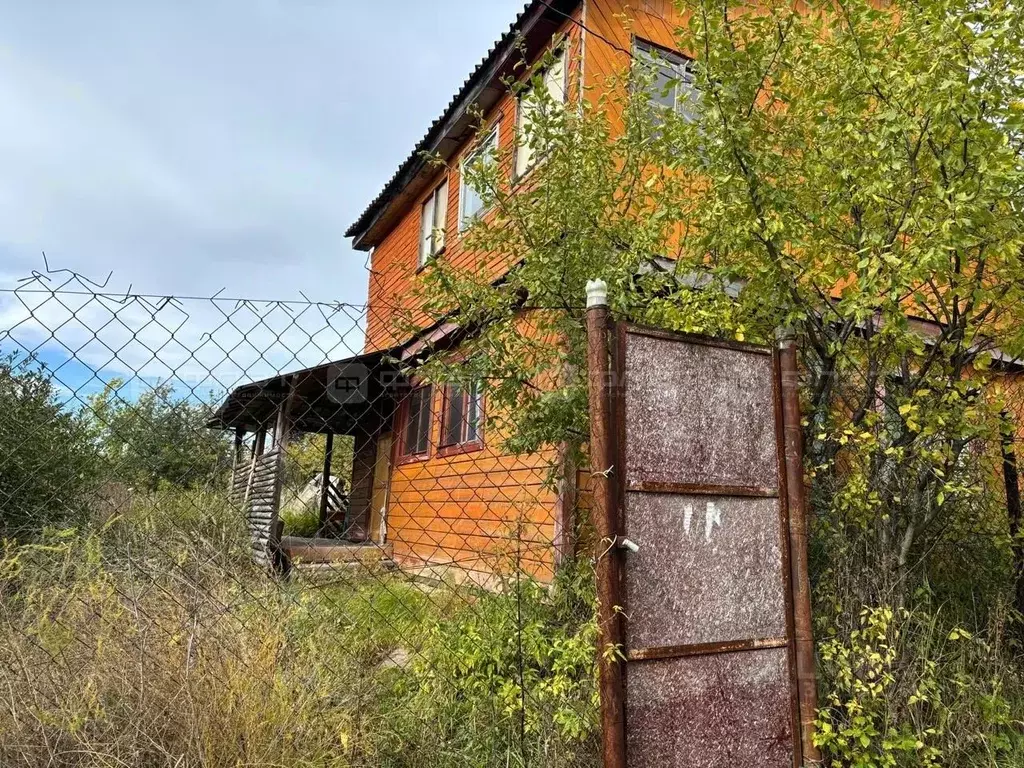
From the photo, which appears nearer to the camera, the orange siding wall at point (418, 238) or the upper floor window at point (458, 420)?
the orange siding wall at point (418, 238)

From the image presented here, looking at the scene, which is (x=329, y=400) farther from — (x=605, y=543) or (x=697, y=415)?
(x=605, y=543)

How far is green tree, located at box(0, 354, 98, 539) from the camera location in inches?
249

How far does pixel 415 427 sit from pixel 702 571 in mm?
8617

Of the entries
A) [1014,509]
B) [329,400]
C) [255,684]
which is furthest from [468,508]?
[255,684]

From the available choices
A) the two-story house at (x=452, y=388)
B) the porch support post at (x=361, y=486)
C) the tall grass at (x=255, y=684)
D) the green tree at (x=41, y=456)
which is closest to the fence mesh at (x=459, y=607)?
the tall grass at (x=255, y=684)

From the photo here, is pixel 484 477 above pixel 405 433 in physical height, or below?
below

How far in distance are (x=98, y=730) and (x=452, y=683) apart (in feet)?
4.70

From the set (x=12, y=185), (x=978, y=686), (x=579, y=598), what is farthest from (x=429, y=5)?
(x=978, y=686)

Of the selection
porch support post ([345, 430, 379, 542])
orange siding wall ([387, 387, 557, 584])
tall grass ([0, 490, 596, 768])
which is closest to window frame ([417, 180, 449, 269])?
orange siding wall ([387, 387, 557, 584])

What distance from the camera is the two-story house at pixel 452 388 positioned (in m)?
4.83

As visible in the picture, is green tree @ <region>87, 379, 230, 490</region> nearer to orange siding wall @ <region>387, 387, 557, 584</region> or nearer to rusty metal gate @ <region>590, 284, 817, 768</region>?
rusty metal gate @ <region>590, 284, 817, 768</region>

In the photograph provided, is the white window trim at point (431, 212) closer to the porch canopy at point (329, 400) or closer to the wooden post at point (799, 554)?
the porch canopy at point (329, 400)

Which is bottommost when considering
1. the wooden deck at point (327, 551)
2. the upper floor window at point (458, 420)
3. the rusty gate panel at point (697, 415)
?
the wooden deck at point (327, 551)

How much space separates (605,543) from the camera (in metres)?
1.88
